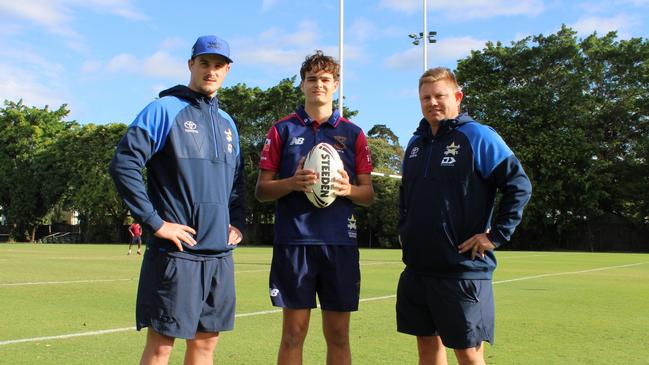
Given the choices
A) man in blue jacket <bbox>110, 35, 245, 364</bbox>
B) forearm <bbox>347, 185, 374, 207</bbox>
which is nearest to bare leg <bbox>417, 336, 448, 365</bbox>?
forearm <bbox>347, 185, 374, 207</bbox>

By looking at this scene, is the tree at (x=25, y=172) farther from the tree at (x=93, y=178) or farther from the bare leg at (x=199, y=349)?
the bare leg at (x=199, y=349)

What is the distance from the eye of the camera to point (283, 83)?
46250 mm

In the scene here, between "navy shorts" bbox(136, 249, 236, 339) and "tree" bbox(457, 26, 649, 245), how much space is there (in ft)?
117

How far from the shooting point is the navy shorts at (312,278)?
3.95 m

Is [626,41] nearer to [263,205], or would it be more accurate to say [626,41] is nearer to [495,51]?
[495,51]

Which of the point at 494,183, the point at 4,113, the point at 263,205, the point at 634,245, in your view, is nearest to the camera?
the point at 494,183

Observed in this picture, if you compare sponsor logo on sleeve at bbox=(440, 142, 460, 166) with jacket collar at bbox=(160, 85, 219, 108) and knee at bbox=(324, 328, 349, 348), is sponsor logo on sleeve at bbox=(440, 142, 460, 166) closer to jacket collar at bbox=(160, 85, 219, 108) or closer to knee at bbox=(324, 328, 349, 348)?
knee at bbox=(324, 328, 349, 348)

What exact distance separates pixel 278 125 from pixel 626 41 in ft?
129

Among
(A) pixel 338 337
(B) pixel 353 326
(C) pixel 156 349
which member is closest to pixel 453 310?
(A) pixel 338 337

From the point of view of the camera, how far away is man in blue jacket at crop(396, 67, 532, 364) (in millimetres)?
3621

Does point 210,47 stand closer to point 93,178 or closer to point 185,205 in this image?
point 185,205

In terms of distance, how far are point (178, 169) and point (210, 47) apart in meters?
0.75

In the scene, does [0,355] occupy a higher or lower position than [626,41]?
lower

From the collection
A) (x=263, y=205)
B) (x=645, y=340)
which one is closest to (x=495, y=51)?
(x=263, y=205)
